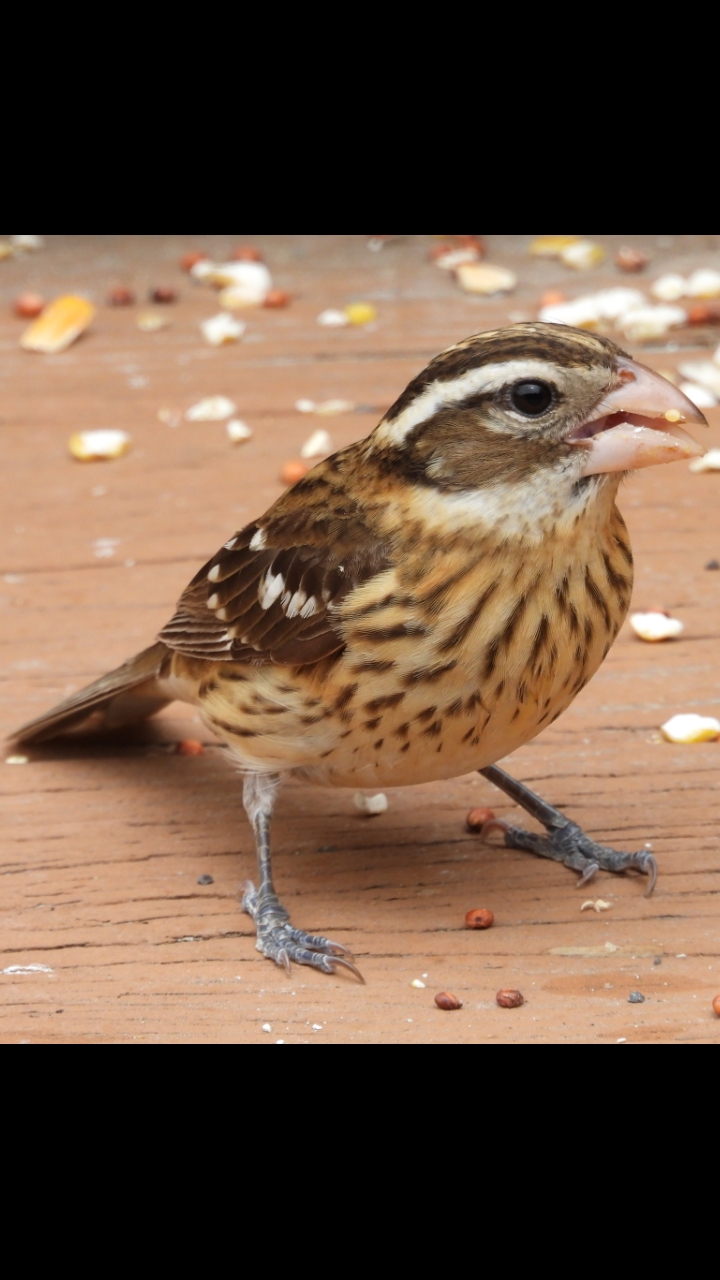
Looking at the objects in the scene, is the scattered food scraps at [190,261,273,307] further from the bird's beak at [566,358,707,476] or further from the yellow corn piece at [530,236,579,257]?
the bird's beak at [566,358,707,476]

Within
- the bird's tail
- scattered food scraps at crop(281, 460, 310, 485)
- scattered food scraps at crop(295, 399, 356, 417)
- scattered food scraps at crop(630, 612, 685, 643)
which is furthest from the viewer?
scattered food scraps at crop(295, 399, 356, 417)

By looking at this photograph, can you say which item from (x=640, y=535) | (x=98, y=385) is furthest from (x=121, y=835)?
(x=98, y=385)

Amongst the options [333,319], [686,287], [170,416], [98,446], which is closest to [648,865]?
[98,446]

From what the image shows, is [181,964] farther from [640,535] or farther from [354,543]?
[640,535]

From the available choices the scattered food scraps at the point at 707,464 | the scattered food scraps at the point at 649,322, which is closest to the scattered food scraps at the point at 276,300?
the scattered food scraps at the point at 649,322

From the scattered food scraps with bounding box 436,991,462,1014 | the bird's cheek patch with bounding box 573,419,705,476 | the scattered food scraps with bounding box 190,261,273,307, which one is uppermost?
the bird's cheek patch with bounding box 573,419,705,476

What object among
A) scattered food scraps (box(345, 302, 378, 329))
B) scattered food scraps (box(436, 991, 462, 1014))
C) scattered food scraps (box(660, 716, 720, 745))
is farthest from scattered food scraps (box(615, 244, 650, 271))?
scattered food scraps (box(436, 991, 462, 1014))

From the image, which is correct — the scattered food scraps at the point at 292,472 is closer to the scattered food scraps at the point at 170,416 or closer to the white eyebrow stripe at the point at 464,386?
the scattered food scraps at the point at 170,416

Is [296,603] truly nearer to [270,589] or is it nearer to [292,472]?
[270,589]
